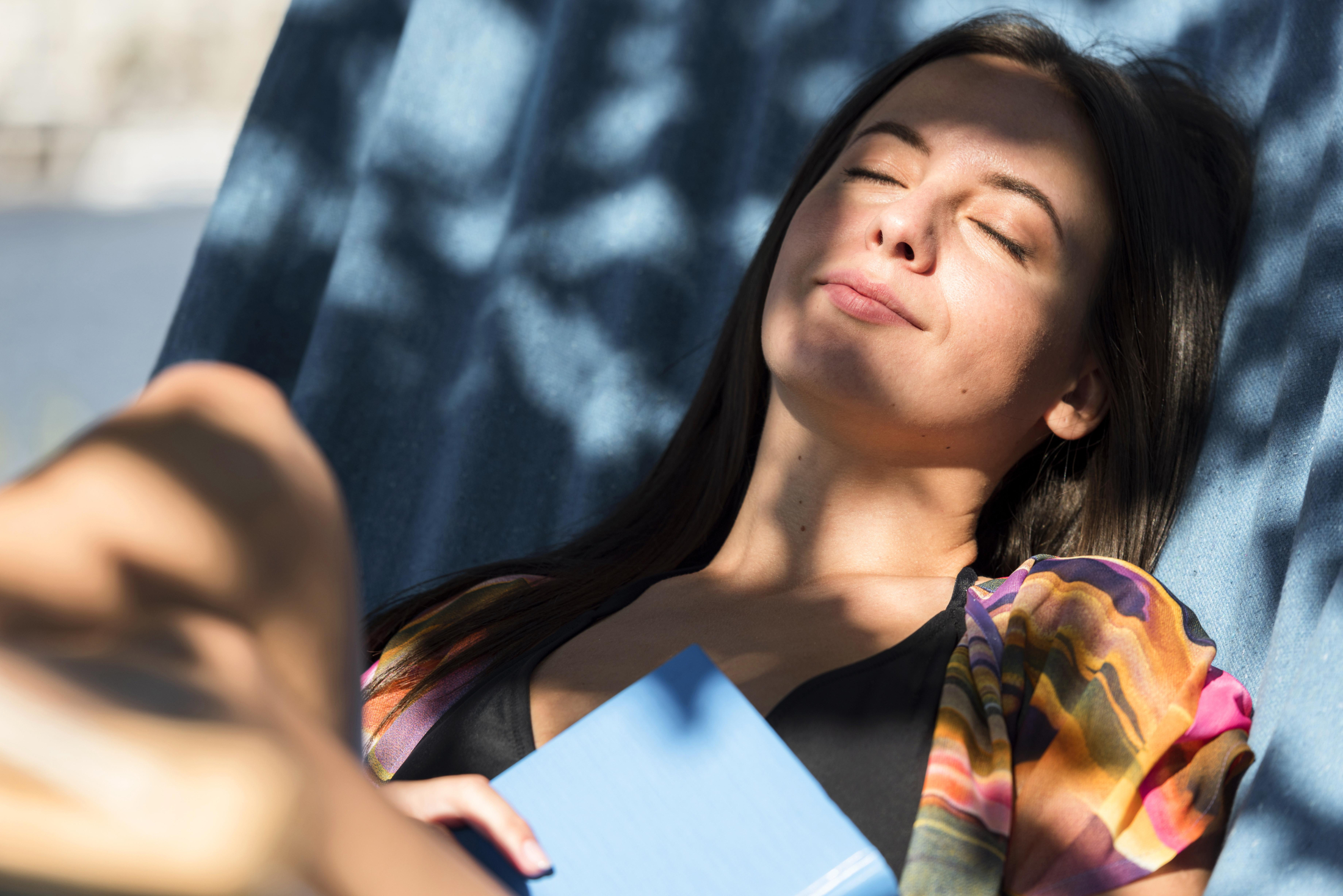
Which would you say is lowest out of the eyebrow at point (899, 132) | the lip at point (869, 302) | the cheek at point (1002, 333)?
the cheek at point (1002, 333)

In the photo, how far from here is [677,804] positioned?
0.94m

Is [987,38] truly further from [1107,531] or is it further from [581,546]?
[581,546]

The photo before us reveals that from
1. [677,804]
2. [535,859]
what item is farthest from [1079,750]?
[535,859]

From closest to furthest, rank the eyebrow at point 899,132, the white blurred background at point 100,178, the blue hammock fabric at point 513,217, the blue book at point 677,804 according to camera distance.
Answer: the blue book at point 677,804, the eyebrow at point 899,132, the blue hammock fabric at point 513,217, the white blurred background at point 100,178

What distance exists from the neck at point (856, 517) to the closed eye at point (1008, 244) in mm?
255

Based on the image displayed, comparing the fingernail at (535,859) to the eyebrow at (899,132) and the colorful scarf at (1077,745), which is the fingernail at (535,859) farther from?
the eyebrow at (899,132)

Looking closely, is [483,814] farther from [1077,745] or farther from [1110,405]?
[1110,405]

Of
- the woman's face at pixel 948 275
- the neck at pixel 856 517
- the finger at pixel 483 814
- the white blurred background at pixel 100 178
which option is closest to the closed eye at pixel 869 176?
the woman's face at pixel 948 275

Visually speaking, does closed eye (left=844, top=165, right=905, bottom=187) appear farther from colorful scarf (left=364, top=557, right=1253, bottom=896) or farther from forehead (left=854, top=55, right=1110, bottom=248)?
colorful scarf (left=364, top=557, right=1253, bottom=896)

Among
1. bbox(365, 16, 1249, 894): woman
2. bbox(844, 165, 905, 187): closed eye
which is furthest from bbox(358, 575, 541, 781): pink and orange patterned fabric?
A: bbox(844, 165, 905, 187): closed eye

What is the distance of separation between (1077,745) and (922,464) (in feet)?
1.49

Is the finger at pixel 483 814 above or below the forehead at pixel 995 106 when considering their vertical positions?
below

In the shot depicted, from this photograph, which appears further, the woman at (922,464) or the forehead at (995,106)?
the forehead at (995,106)

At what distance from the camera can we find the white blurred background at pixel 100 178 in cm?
352
